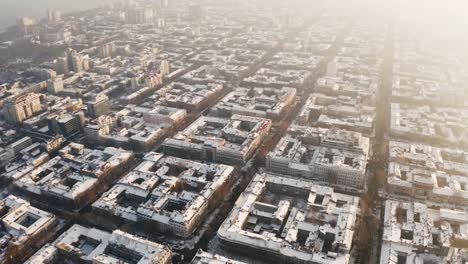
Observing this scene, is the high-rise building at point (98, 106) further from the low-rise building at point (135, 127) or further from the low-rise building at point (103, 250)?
the low-rise building at point (103, 250)

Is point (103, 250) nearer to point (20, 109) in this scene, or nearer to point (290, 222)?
point (290, 222)

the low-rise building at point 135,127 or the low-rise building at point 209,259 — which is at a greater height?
the low-rise building at point 135,127

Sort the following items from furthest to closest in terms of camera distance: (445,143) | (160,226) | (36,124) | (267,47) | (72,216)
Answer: (267,47)
(36,124)
(445,143)
(72,216)
(160,226)

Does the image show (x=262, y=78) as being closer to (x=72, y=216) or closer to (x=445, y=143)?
(x=445, y=143)

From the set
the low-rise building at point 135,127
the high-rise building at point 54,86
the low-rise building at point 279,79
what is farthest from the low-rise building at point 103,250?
the low-rise building at point 279,79

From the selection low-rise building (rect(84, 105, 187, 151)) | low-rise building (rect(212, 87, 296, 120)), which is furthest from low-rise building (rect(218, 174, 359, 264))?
low-rise building (rect(212, 87, 296, 120))

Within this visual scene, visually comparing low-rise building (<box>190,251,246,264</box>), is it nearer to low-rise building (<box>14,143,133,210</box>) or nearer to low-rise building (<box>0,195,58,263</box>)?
low-rise building (<box>0,195,58,263</box>)

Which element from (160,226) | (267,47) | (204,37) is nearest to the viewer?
(160,226)

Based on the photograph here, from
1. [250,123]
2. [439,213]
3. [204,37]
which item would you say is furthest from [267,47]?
[439,213]
